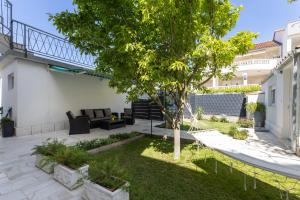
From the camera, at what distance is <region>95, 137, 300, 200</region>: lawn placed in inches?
160

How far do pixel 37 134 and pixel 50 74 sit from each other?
385 cm

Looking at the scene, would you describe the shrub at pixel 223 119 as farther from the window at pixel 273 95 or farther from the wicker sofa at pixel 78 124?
the wicker sofa at pixel 78 124

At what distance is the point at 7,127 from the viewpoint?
9.20 metres

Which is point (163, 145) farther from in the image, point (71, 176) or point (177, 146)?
point (71, 176)

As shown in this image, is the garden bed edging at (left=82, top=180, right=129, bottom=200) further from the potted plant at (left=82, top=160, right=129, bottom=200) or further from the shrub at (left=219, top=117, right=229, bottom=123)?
the shrub at (left=219, top=117, right=229, bottom=123)

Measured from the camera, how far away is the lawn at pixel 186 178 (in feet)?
13.3

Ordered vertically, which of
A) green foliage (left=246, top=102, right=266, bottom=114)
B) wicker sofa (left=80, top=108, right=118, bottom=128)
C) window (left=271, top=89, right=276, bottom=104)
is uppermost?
window (left=271, top=89, right=276, bottom=104)

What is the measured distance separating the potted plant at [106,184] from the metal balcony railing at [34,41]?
211 inches

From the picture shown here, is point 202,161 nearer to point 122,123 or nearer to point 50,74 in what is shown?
point 122,123

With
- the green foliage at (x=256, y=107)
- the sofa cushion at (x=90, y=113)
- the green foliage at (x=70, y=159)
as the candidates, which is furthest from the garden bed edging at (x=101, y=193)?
the green foliage at (x=256, y=107)

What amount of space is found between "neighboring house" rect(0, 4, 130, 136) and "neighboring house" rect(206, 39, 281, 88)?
56.5 feet

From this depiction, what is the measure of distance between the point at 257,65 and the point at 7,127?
27.1 m

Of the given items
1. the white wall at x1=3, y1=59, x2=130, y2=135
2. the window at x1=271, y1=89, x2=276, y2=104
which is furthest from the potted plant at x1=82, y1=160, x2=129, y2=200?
the window at x1=271, y1=89, x2=276, y2=104

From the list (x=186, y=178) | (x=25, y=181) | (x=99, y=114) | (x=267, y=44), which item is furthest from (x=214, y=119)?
(x=267, y=44)
